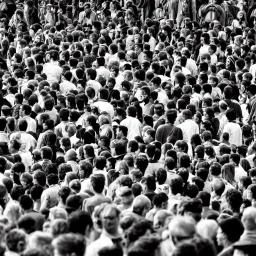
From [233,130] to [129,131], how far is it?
195cm

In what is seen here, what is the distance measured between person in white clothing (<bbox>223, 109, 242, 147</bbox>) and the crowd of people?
0.09 ft

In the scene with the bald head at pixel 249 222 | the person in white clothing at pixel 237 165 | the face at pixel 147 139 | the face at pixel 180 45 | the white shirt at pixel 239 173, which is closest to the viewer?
the bald head at pixel 249 222

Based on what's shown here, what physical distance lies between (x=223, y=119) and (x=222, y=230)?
27.0ft

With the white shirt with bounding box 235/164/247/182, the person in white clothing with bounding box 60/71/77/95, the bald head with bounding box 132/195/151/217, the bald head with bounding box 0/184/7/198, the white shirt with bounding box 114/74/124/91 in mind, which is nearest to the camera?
the bald head with bounding box 132/195/151/217

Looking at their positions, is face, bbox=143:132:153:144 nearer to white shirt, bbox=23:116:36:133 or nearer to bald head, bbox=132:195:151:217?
white shirt, bbox=23:116:36:133

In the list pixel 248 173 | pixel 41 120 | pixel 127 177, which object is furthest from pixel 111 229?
pixel 41 120

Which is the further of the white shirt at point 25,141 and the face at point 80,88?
the face at point 80,88

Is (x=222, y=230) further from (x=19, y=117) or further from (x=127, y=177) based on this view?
(x=19, y=117)

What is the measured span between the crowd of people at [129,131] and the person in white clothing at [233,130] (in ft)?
0.09

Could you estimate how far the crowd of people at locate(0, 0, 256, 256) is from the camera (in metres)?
10.1

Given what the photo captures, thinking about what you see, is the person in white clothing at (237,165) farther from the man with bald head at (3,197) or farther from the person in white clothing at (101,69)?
the person in white clothing at (101,69)

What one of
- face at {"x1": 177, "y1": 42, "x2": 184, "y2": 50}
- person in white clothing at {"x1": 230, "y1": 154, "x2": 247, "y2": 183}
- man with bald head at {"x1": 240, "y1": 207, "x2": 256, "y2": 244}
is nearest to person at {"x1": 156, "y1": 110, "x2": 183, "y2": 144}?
person in white clothing at {"x1": 230, "y1": 154, "x2": 247, "y2": 183}

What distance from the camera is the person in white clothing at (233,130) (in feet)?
58.3

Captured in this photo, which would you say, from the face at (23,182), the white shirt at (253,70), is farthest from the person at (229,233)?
the white shirt at (253,70)
